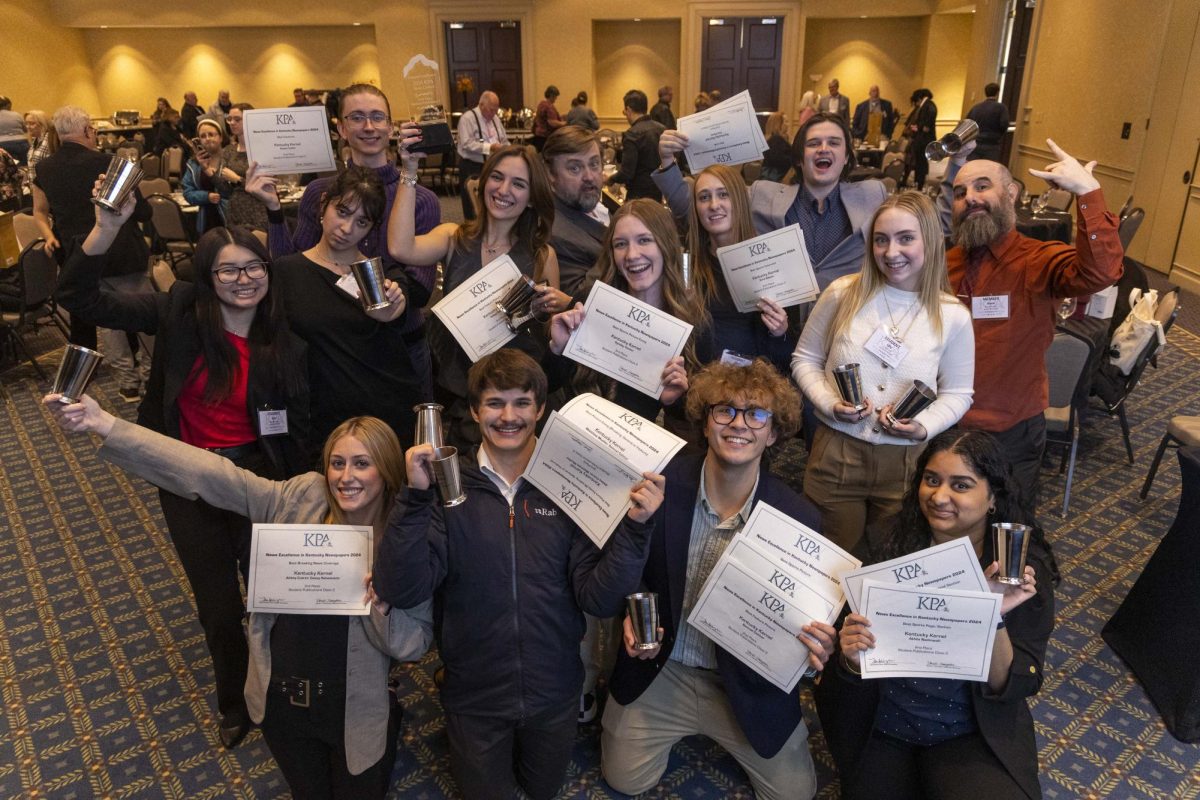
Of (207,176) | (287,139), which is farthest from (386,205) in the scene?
(207,176)

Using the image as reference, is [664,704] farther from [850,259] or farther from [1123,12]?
[1123,12]

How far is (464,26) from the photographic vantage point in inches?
595

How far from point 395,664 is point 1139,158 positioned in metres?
8.35

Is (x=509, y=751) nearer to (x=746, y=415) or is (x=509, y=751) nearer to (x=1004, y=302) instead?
(x=746, y=415)

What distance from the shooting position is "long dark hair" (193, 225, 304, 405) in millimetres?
2127

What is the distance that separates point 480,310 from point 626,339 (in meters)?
0.48

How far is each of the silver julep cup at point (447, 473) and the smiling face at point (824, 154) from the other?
194cm

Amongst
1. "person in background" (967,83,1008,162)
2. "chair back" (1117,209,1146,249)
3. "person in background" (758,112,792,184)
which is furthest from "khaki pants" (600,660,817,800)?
"person in background" (967,83,1008,162)

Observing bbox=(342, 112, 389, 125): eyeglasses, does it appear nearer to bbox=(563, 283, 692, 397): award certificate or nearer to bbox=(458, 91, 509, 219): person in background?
bbox=(563, 283, 692, 397): award certificate

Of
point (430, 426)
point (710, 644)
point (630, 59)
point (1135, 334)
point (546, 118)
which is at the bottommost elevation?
point (710, 644)

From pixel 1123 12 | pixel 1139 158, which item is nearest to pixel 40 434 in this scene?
pixel 1139 158

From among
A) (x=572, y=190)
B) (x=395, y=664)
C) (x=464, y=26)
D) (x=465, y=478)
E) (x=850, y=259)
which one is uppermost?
(x=464, y=26)

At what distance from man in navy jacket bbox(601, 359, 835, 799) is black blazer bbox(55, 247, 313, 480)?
116cm

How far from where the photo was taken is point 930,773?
6.21 ft
